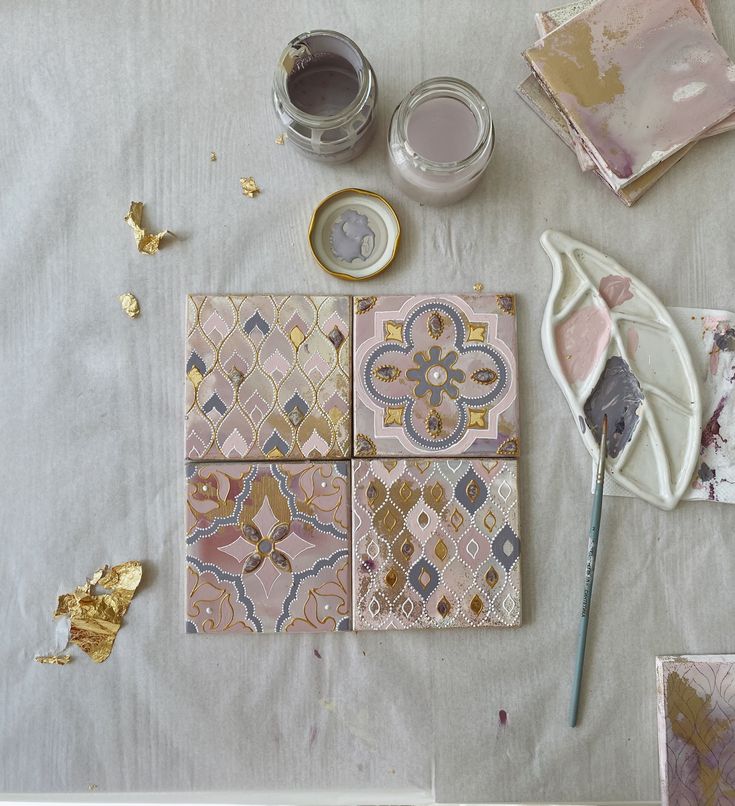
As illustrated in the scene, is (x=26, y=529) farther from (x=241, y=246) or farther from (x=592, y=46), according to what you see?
(x=592, y=46)

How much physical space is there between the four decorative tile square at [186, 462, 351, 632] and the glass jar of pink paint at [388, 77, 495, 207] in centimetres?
29

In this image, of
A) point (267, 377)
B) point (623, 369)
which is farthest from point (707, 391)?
point (267, 377)

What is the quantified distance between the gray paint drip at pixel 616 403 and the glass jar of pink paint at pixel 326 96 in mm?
340

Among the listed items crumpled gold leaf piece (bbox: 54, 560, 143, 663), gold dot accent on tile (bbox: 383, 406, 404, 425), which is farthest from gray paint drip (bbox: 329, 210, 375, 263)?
crumpled gold leaf piece (bbox: 54, 560, 143, 663)

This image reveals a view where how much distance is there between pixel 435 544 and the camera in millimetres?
688

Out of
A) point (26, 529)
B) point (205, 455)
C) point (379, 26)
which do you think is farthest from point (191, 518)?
point (379, 26)

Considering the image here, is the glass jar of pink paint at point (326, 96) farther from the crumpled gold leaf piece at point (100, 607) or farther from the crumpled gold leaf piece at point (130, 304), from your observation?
the crumpled gold leaf piece at point (100, 607)

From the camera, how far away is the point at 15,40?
2.41ft

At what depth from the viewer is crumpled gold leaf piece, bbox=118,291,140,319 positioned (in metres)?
0.71

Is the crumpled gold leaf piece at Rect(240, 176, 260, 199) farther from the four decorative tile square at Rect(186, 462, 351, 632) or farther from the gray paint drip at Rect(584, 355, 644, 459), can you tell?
the gray paint drip at Rect(584, 355, 644, 459)

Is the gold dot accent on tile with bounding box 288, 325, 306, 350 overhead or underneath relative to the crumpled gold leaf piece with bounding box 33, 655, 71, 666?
overhead

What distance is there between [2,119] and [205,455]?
0.41 m

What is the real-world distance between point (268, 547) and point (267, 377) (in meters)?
0.17

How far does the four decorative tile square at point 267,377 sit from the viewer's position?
69 centimetres
